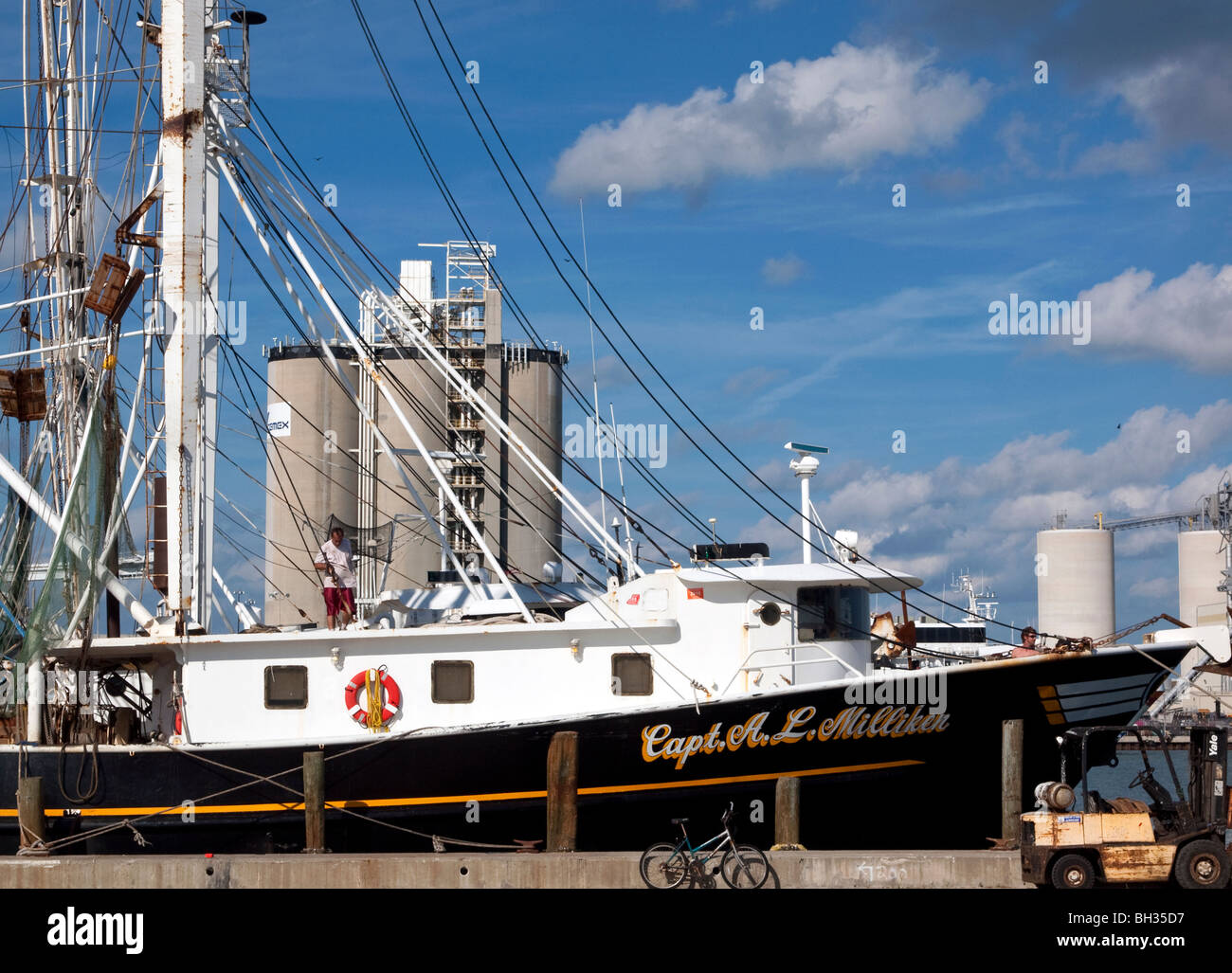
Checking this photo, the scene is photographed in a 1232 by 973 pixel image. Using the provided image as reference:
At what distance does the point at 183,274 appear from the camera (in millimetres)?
18906

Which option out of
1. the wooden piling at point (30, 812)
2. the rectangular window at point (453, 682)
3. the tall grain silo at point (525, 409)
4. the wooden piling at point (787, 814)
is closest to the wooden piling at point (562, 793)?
the rectangular window at point (453, 682)

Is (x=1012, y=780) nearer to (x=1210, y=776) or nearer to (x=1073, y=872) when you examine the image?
(x=1073, y=872)

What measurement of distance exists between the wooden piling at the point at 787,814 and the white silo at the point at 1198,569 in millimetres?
72006

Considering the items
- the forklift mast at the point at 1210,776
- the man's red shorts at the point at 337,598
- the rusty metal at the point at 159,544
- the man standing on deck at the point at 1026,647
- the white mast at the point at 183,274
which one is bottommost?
the forklift mast at the point at 1210,776

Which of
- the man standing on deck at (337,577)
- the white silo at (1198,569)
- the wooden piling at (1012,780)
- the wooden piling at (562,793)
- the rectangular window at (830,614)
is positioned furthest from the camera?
the white silo at (1198,569)

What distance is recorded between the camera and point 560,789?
16.4 metres

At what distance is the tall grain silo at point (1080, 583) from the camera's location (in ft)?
277

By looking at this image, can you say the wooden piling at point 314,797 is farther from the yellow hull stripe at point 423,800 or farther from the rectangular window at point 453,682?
the rectangular window at point 453,682

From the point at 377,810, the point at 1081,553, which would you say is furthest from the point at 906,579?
the point at 1081,553

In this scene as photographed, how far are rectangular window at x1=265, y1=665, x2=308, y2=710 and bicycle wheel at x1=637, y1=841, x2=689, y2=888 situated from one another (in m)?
5.56
